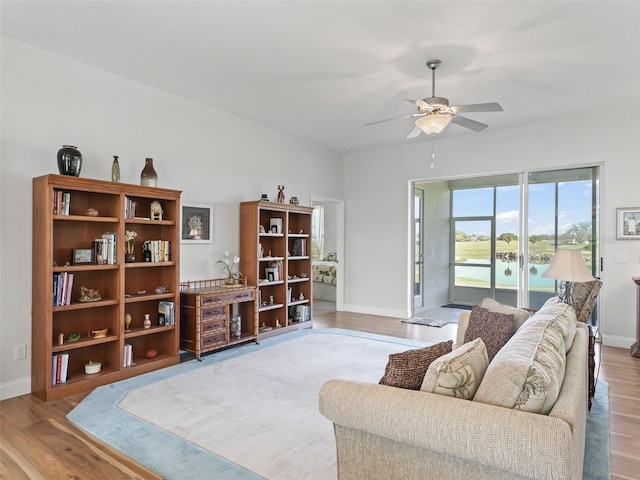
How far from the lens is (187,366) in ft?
13.1

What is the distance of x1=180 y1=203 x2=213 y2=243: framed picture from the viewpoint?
183 inches

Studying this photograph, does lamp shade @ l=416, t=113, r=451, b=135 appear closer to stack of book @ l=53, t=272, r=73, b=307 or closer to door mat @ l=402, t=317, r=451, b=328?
stack of book @ l=53, t=272, r=73, b=307

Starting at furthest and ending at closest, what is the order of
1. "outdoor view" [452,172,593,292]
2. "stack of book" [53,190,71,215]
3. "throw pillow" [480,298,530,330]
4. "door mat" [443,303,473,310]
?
"door mat" [443,303,473,310]
"outdoor view" [452,172,593,292]
"stack of book" [53,190,71,215]
"throw pillow" [480,298,530,330]

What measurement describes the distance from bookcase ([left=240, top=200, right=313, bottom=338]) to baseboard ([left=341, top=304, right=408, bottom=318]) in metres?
1.52

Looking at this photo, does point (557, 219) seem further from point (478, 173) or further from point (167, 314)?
point (167, 314)

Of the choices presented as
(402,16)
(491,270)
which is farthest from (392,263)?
(402,16)

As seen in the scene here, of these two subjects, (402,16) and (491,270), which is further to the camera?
(491,270)

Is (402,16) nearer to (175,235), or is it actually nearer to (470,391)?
(470,391)

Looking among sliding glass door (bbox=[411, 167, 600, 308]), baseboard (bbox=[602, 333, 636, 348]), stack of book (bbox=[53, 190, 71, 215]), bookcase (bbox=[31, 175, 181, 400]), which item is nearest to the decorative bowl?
bookcase (bbox=[31, 175, 181, 400])

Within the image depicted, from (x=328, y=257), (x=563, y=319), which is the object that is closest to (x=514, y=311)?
(x=563, y=319)

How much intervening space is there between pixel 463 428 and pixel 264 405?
205 cm

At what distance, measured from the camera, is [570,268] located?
3180 mm

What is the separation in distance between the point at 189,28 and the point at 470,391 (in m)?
3.17

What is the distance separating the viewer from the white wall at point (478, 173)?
4941mm
